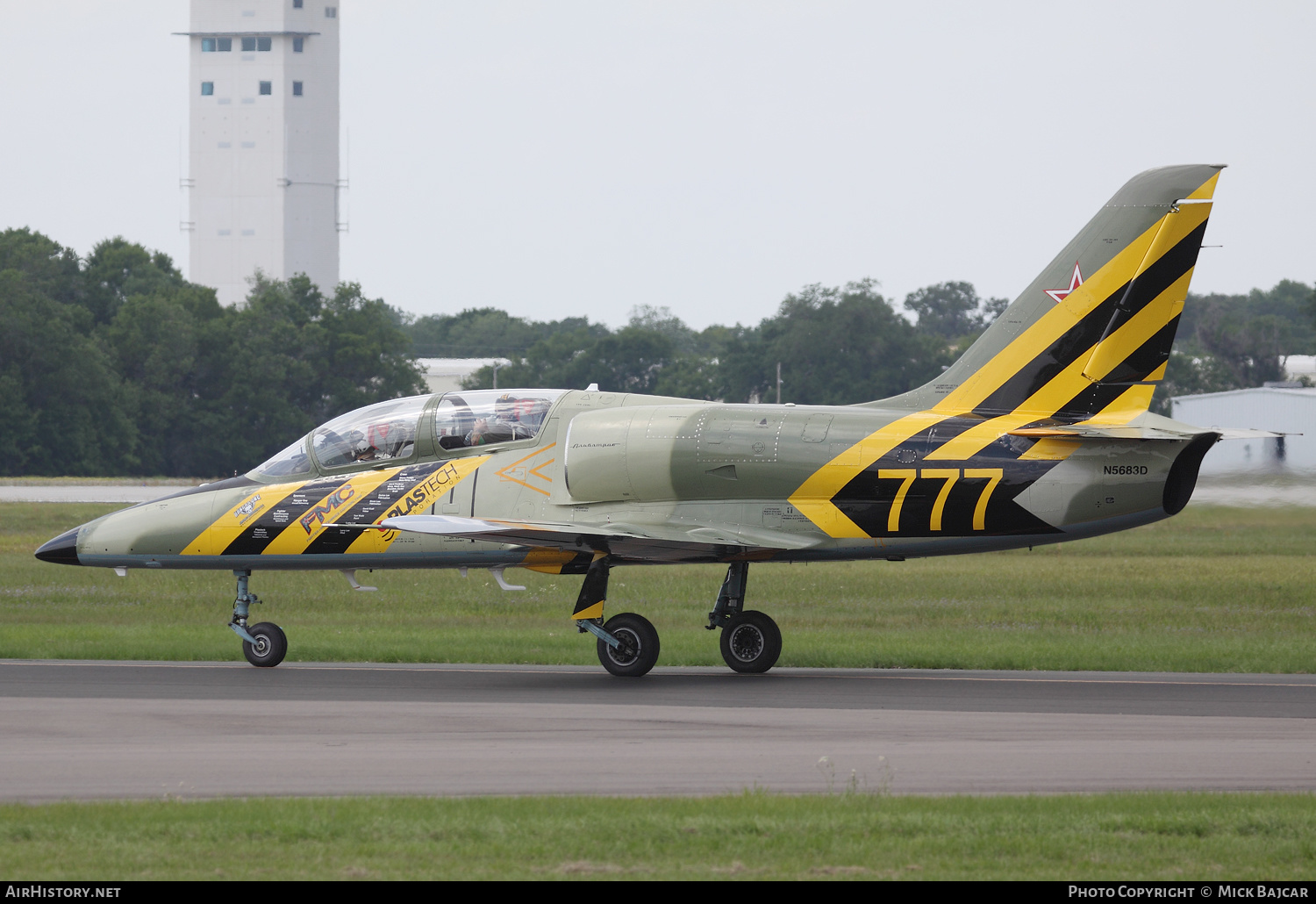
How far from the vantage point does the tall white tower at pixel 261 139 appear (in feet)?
458

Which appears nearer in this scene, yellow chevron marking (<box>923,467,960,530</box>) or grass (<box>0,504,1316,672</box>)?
yellow chevron marking (<box>923,467,960,530</box>)

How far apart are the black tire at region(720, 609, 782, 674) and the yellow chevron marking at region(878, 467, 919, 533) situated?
2065mm

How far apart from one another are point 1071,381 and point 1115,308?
0.94 metres

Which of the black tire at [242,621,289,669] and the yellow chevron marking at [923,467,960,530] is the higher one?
the yellow chevron marking at [923,467,960,530]

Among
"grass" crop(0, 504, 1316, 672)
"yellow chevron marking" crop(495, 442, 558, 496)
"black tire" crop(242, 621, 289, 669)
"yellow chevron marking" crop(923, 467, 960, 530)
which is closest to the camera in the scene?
"yellow chevron marking" crop(923, 467, 960, 530)

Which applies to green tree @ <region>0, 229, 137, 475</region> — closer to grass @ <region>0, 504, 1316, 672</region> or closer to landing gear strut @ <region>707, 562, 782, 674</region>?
grass @ <region>0, 504, 1316, 672</region>

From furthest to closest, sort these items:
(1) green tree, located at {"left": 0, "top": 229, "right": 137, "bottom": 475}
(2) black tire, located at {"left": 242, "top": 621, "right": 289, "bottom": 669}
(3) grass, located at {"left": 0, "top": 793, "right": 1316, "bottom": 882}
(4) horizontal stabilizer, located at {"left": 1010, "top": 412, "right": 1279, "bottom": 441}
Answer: (1) green tree, located at {"left": 0, "top": 229, "right": 137, "bottom": 475} → (2) black tire, located at {"left": 242, "top": 621, "right": 289, "bottom": 669} → (4) horizontal stabilizer, located at {"left": 1010, "top": 412, "right": 1279, "bottom": 441} → (3) grass, located at {"left": 0, "top": 793, "right": 1316, "bottom": 882}

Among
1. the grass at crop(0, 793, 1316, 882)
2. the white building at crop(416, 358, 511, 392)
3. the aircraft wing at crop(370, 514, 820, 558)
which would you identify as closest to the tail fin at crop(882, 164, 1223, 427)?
the aircraft wing at crop(370, 514, 820, 558)

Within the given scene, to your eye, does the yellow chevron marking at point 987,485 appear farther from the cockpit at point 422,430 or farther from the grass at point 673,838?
the grass at point 673,838

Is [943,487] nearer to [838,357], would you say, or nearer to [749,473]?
[749,473]

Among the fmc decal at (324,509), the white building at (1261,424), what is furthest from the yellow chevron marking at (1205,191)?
the fmc decal at (324,509)

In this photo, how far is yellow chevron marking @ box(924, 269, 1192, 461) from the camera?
56.0 ft

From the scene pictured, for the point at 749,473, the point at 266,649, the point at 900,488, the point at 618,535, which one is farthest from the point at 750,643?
the point at 266,649

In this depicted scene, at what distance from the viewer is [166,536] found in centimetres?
1894
